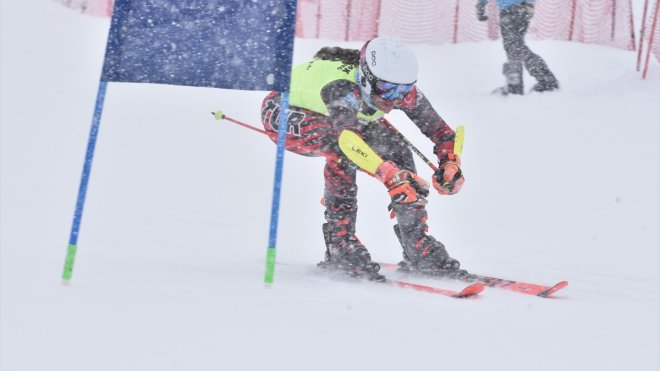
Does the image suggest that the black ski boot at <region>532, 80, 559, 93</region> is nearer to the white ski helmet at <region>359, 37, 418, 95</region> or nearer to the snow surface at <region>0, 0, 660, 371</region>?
the snow surface at <region>0, 0, 660, 371</region>

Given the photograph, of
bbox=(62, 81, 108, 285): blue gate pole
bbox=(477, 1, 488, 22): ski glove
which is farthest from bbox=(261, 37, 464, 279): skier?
bbox=(477, 1, 488, 22): ski glove

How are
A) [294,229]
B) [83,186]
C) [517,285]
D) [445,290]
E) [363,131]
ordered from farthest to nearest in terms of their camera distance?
[294,229] → [363,131] → [517,285] → [445,290] → [83,186]

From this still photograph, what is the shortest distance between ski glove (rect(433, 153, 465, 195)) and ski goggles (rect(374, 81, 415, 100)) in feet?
1.61

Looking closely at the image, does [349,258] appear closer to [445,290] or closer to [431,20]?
[445,290]

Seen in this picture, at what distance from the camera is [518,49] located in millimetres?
8297

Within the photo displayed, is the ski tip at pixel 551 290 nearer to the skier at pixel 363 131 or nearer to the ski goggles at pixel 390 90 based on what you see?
the skier at pixel 363 131

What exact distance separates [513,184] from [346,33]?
7730 mm

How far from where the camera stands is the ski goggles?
379cm

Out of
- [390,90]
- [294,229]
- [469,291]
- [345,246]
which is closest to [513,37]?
[294,229]

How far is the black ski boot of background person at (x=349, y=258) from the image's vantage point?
3771 millimetres

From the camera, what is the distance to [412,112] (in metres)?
4.33

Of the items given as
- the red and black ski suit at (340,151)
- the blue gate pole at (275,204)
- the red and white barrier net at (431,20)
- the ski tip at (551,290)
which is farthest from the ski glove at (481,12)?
the blue gate pole at (275,204)

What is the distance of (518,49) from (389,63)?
4.98 metres

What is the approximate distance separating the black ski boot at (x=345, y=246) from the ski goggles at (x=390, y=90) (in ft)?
2.13
